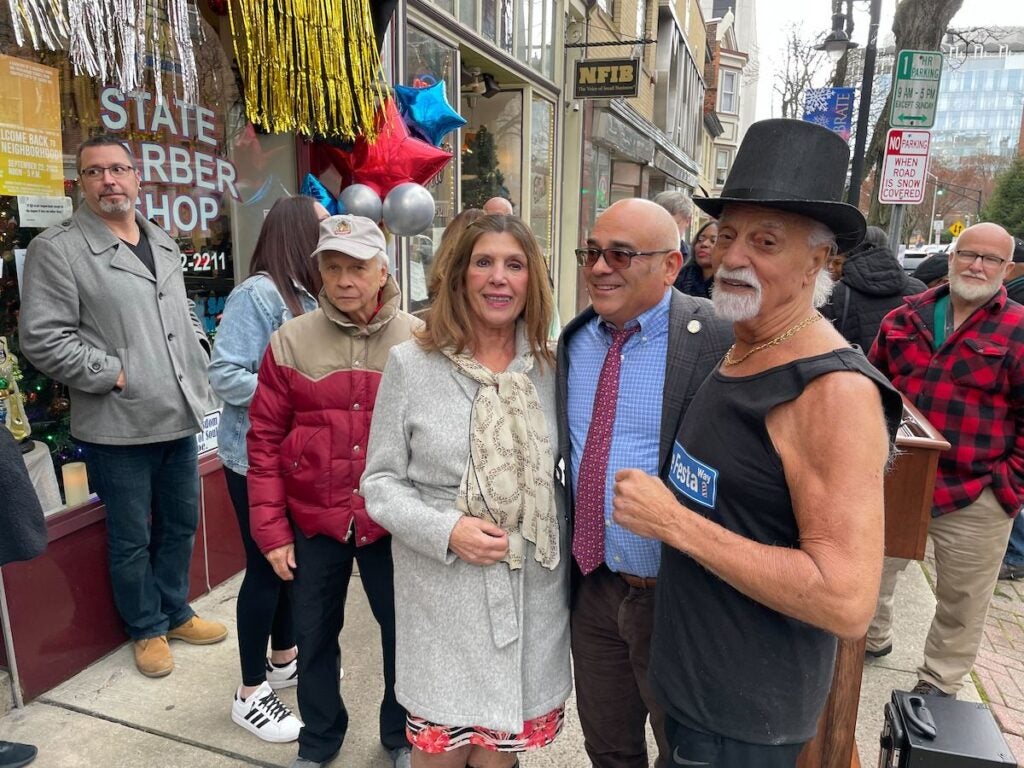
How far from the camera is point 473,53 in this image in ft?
23.3

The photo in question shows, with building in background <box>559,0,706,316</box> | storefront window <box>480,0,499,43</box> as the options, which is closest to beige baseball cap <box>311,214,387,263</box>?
storefront window <box>480,0,499,43</box>

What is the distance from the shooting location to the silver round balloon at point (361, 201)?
4.30m

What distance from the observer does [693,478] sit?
1555 mm

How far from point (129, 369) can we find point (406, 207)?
1996 mm

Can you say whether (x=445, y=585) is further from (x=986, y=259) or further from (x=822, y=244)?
(x=986, y=259)

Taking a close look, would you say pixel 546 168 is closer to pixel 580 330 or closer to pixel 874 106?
pixel 580 330

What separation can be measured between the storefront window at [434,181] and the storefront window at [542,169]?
8.32ft

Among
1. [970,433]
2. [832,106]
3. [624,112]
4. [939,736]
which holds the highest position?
[624,112]

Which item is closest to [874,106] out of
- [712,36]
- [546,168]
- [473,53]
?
[712,36]

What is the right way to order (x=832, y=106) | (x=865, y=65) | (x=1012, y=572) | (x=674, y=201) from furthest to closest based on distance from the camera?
(x=832, y=106)
(x=865, y=65)
(x=674, y=201)
(x=1012, y=572)

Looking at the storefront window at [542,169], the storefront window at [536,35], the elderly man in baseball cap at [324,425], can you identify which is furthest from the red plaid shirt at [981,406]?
the storefront window at [536,35]

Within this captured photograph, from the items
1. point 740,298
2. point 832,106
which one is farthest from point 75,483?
point 832,106

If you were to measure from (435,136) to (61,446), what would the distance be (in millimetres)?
2965

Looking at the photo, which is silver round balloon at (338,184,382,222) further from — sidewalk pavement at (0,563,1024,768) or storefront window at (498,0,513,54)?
storefront window at (498,0,513,54)
